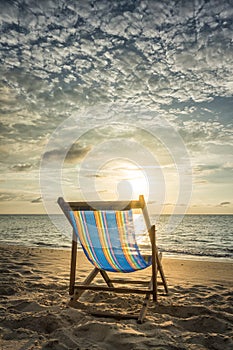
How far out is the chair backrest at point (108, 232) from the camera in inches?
128

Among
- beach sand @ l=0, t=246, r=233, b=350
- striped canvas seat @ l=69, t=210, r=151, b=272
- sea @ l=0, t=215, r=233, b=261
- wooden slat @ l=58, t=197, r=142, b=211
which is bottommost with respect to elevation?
sea @ l=0, t=215, r=233, b=261

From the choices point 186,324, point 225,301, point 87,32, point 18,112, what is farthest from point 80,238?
point 18,112

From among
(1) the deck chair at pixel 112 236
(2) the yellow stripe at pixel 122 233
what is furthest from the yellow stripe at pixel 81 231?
(2) the yellow stripe at pixel 122 233

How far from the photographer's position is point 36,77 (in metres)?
8.29

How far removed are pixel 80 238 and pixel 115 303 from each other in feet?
3.29

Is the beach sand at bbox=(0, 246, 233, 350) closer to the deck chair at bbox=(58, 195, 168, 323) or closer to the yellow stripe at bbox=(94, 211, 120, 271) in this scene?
the deck chair at bbox=(58, 195, 168, 323)

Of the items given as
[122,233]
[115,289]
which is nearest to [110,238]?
[122,233]

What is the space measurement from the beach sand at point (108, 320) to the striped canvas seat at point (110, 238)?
57cm

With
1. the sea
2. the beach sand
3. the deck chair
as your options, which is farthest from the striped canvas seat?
the beach sand

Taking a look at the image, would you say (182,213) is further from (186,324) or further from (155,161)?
(186,324)

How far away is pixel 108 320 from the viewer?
306cm

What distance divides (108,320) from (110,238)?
846mm

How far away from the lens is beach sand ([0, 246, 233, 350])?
2508 mm

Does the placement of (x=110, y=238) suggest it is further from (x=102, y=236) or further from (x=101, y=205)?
(x=101, y=205)
